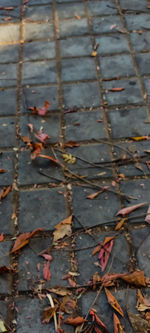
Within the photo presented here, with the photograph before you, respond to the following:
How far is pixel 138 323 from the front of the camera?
6.40 feet

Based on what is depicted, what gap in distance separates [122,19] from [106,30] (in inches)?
10.2

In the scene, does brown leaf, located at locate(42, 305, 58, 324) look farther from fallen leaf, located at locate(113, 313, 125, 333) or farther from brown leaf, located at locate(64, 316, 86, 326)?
fallen leaf, located at locate(113, 313, 125, 333)

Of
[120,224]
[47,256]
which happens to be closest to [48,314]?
[47,256]

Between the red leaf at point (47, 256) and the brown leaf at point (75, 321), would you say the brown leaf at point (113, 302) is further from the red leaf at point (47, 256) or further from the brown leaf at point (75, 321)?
the red leaf at point (47, 256)

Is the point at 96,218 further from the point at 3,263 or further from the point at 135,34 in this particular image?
the point at 135,34

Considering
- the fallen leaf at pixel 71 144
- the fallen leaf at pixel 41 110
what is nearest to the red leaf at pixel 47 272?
the fallen leaf at pixel 71 144

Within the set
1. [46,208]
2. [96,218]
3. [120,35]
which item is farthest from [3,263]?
[120,35]

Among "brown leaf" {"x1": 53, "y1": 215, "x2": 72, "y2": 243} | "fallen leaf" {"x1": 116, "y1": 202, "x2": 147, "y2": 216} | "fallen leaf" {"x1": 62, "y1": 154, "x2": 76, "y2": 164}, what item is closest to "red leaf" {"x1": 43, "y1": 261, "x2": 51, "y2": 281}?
"brown leaf" {"x1": 53, "y1": 215, "x2": 72, "y2": 243}

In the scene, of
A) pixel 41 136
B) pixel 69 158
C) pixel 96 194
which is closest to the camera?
pixel 96 194

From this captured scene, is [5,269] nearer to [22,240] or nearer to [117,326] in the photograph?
[22,240]

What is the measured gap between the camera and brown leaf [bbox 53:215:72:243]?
90.1 inches

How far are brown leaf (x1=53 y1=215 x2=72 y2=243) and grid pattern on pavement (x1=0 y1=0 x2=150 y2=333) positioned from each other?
4 cm

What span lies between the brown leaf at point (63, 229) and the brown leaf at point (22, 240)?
102 mm

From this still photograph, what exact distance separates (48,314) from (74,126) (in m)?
1.43
